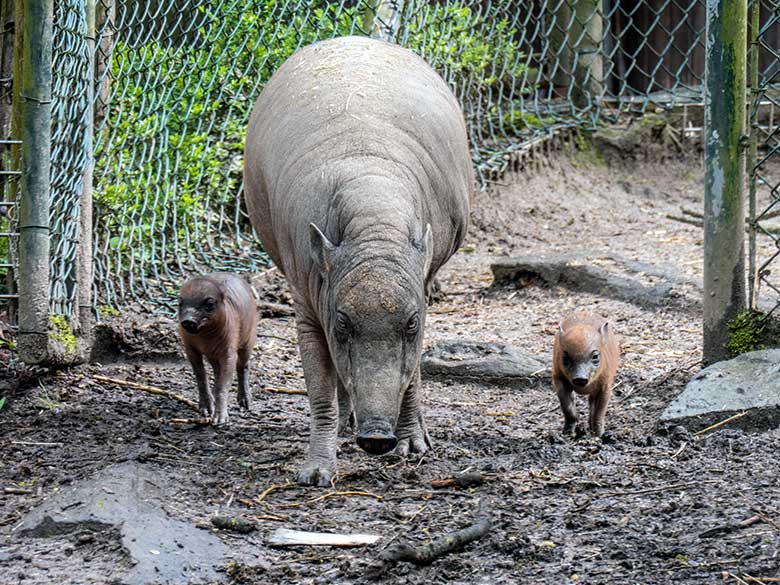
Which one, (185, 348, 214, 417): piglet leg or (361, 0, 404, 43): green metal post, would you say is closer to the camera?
(185, 348, 214, 417): piglet leg

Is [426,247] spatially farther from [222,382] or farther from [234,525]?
[222,382]

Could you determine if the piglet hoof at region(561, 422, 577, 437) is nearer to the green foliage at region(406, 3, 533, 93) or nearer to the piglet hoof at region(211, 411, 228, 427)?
the piglet hoof at region(211, 411, 228, 427)

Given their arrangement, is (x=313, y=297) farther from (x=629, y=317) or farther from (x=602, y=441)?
(x=629, y=317)

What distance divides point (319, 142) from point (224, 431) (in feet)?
5.38

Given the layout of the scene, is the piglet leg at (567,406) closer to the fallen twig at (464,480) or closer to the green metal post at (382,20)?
the fallen twig at (464,480)

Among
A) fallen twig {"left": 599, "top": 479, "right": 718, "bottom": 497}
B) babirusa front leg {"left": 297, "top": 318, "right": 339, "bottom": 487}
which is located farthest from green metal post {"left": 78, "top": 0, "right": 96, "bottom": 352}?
fallen twig {"left": 599, "top": 479, "right": 718, "bottom": 497}

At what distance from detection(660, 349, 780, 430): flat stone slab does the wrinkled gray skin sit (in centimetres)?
125

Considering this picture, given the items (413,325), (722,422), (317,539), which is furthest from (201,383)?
(722,422)

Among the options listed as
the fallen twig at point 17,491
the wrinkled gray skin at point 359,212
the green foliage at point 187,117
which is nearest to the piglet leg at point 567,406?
the wrinkled gray skin at point 359,212

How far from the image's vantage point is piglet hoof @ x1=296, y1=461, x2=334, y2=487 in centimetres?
513

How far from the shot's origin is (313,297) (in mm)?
5125

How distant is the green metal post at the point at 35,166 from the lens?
244 inches

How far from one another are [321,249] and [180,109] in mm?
4324

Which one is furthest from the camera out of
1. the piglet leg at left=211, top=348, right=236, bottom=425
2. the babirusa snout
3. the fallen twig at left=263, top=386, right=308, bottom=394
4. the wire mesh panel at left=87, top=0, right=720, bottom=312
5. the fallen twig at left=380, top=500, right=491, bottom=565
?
the wire mesh panel at left=87, top=0, right=720, bottom=312
